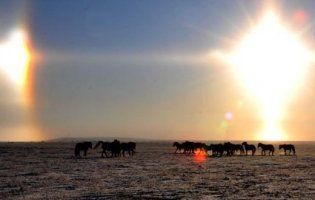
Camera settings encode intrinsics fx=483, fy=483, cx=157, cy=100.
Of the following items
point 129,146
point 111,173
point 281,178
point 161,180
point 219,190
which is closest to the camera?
point 219,190

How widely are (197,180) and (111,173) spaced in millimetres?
6475

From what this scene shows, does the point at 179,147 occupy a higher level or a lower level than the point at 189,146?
lower

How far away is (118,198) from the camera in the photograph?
1906 cm

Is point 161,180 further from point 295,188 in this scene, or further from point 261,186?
point 295,188

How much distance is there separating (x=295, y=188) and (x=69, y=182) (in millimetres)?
11282

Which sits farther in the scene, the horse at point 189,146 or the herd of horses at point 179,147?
the horse at point 189,146

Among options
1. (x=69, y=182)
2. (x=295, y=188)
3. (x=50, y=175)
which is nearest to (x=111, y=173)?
(x=50, y=175)

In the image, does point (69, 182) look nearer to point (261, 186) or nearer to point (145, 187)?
point (145, 187)

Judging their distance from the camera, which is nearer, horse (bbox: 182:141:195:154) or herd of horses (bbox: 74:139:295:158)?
herd of horses (bbox: 74:139:295:158)

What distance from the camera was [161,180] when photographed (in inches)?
1031

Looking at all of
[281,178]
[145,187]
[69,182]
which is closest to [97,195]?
[145,187]

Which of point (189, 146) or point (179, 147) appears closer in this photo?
point (189, 146)

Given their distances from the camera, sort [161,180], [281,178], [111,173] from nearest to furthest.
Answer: [161,180], [281,178], [111,173]

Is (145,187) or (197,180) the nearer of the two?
(145,187)
